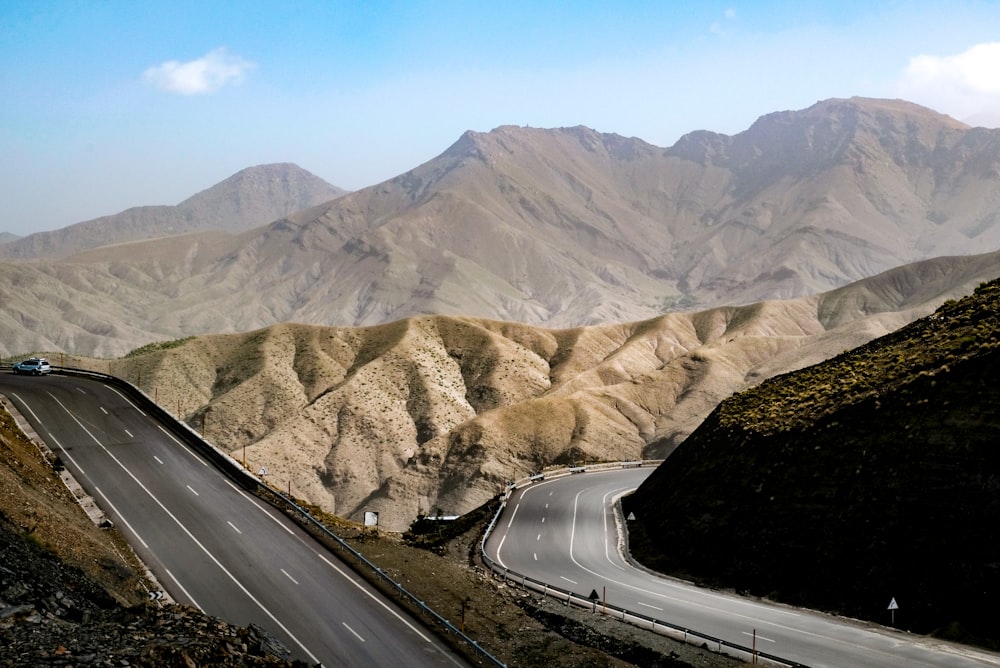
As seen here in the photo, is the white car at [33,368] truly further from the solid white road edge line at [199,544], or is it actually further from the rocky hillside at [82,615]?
the rocky hillside at [82,615]

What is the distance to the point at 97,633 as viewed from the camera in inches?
637

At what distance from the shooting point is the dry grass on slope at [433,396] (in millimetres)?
103938

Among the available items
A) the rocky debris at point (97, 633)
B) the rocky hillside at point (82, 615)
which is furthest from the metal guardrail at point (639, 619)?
the rocky hillside at point (82, 615)

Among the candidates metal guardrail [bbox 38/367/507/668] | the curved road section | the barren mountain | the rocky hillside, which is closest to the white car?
metal guardrail [bbox 38/367/507/668]

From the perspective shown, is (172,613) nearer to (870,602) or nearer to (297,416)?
(870,602)

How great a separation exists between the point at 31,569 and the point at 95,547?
9.61 metres

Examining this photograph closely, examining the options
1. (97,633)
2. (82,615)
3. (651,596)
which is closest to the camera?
(97,633)

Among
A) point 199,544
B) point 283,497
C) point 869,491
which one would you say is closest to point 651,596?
point 869,491

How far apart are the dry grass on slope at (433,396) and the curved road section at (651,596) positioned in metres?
37.7

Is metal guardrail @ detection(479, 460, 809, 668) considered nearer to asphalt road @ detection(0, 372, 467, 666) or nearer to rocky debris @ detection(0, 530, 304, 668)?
asphalt road @ detection(0, 372, 467, 666)

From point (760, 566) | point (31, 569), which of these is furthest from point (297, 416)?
point (31, 569)

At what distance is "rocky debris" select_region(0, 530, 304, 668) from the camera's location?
1491 cm

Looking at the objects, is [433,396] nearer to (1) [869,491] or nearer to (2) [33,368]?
(2) [33,368]

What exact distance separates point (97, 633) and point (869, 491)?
1260 inches
